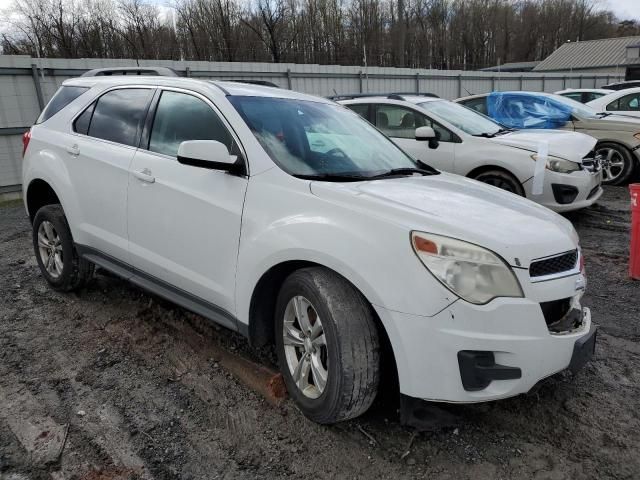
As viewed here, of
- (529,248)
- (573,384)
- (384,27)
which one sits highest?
(384,27)

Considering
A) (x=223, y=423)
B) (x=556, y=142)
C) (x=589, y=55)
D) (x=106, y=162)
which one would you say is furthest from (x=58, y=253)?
(x=589, y=55)

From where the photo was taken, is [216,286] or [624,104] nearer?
[216,286]

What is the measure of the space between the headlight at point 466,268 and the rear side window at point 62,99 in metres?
3.44

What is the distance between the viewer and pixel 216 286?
121 inches

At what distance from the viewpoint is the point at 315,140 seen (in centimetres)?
337

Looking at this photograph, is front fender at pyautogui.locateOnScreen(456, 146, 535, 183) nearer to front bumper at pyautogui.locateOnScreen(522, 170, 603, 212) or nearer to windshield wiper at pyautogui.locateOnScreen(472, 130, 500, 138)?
front bumper at pyautogui.locateOnScreen(522, 170, 603, 212)

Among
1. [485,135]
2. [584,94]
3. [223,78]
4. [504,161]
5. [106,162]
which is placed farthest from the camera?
[584,94]

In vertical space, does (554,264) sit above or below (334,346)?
above

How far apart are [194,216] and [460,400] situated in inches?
71.8

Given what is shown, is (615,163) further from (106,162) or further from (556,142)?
(106,162)

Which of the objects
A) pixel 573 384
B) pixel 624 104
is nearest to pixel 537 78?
pixel 624 104

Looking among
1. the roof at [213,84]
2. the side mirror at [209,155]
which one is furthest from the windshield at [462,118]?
the side mirror at [209,155]

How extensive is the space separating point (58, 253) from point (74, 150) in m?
0.99

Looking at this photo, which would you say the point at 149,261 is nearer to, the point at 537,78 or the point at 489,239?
the point at 489,239
